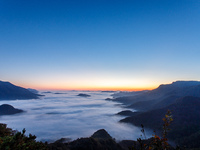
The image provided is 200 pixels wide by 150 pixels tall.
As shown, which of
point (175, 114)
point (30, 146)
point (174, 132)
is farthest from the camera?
point (175, 114)

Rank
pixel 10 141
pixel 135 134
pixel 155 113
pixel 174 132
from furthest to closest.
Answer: pixel 155 113 → pixel 135 134 → pixel 174 132 → pixel 10 141

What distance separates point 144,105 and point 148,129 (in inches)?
3603

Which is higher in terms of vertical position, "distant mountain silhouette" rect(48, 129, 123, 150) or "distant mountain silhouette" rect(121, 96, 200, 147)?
"distant mountain silhouette" rect(48, 129, 123, 150)

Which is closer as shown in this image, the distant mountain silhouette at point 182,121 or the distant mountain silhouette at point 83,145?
the distant mountain silhouette at point 83,145

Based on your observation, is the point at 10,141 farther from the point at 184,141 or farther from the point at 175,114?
the point at 175,114

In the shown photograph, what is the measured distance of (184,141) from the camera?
57031mm

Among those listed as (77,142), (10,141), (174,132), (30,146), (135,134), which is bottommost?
(135,134)

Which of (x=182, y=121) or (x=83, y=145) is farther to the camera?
(x=182, y=121)

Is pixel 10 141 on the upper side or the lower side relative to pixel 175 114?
upper

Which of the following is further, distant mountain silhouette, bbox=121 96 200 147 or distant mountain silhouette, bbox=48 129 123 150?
distant mountain silhouette, bbox=121 96 200 147

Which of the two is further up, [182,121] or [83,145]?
[83,145]

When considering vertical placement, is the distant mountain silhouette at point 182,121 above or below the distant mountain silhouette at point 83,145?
below

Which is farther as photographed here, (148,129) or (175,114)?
(175,114)

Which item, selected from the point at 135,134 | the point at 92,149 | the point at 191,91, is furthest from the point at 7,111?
the point at 191,91
